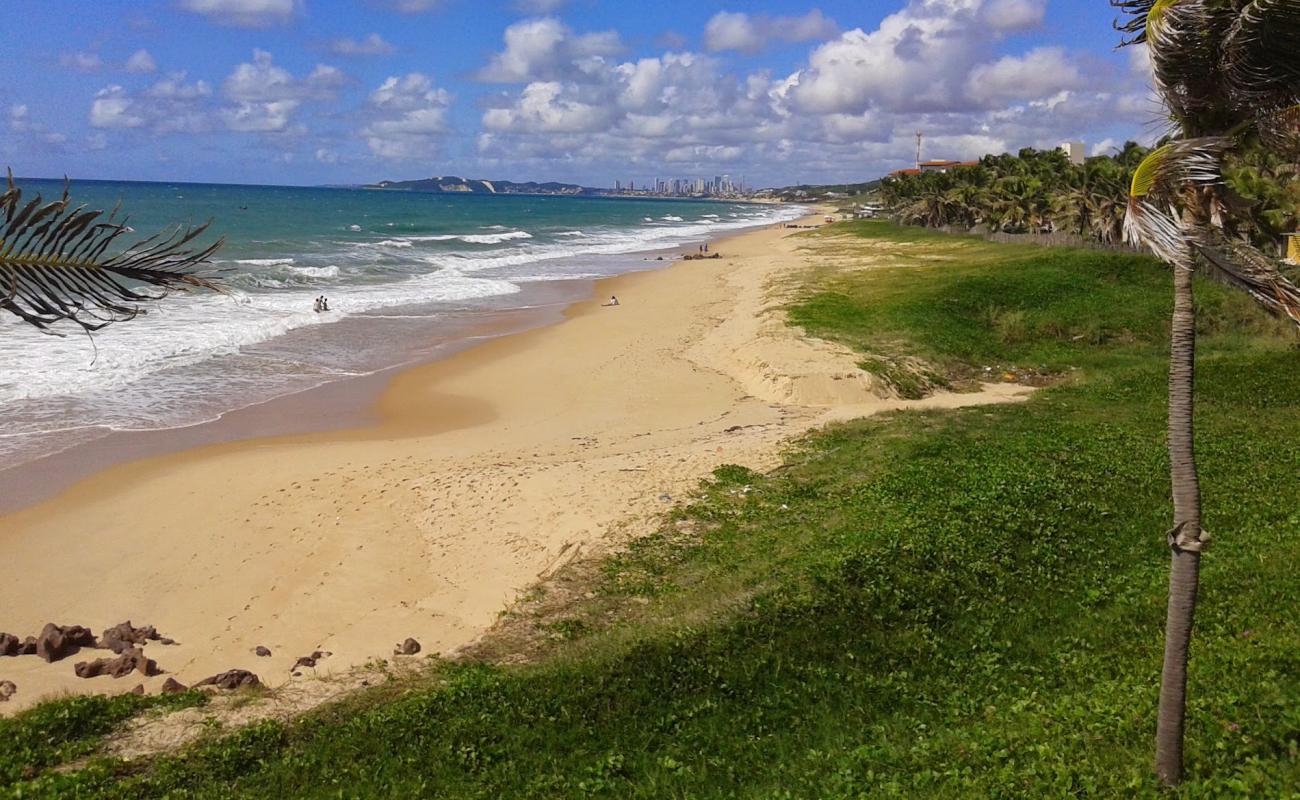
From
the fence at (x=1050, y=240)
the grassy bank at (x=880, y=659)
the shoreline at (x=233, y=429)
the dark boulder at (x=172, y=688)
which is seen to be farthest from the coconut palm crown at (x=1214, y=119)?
the fence at (x=1050, y=240)

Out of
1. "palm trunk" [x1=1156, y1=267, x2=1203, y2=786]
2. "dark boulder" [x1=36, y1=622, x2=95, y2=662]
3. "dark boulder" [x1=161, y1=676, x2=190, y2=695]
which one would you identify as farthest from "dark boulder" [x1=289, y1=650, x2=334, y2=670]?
"palm trunk" [x1=1156, y1=267, x2=1203, y2=786]

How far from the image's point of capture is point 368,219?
101625mm

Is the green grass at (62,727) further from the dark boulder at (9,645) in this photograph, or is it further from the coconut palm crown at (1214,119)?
the coconut palm crown at (1214,119)

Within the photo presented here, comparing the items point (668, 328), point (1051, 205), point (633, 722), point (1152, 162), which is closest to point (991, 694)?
point (633, 722)

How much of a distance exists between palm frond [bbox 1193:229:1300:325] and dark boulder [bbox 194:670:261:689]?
8.69 m

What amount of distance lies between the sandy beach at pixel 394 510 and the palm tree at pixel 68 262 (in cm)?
654

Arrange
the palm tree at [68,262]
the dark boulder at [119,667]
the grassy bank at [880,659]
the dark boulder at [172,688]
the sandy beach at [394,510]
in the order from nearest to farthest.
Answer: the palm tree at [68,262] → the grassy bank at [880,659] → the dark boulder at [172,688] → the dark boulder at [119,667] → the sandy beach at [394,510]

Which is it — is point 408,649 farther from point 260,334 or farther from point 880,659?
point 260,334

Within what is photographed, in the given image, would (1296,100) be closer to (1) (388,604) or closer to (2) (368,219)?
(1) (388,604)

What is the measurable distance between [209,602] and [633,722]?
243 inches

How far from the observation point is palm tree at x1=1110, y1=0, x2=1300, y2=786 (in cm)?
462

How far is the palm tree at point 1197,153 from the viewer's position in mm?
4617

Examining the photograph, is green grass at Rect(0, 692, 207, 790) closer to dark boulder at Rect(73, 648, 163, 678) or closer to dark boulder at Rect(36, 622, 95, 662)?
dark boulder at Rect(73, 648, 163, 678)

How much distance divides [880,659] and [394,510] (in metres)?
7.91
